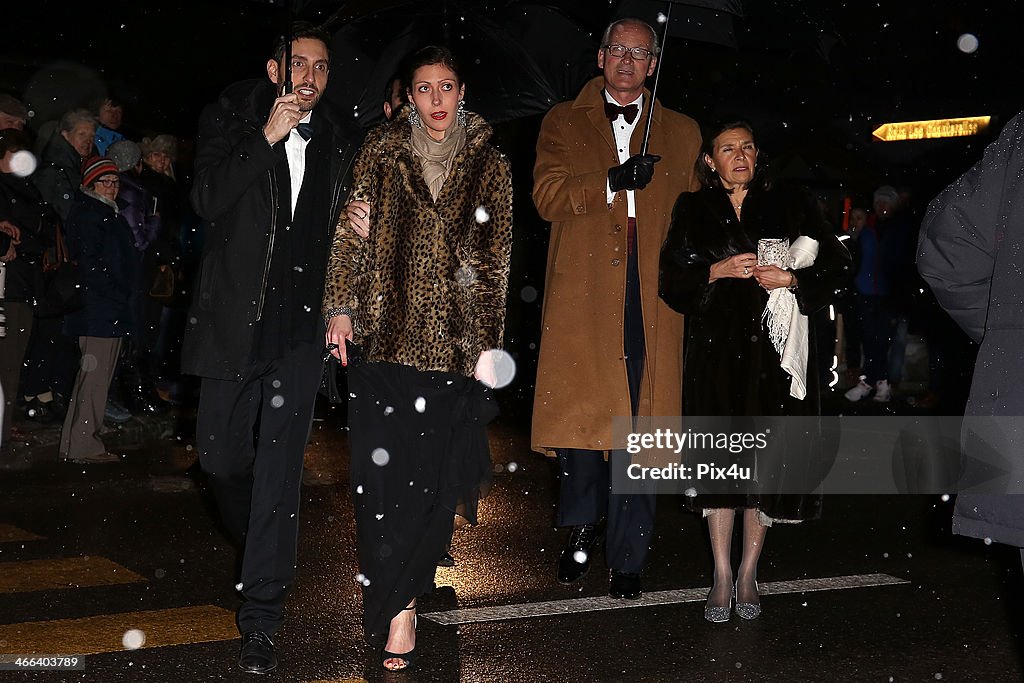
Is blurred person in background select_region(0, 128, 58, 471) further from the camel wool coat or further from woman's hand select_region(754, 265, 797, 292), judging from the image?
woman's hand select_region(754, 265, 797, 292)

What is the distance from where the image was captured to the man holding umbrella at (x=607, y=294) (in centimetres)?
668

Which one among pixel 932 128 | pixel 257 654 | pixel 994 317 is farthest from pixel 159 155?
pixel 932 128

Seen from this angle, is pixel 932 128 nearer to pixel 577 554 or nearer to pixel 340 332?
pixel 577 554

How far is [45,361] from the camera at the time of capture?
11.9m

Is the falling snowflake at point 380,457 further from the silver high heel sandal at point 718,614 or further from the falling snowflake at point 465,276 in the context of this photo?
the silver high heel sandal at point 718,614

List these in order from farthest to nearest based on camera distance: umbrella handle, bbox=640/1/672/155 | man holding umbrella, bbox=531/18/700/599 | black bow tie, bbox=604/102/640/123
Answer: black bow tie, bbox=604/102/640/123, man holding umbrella, bbox=531/18/700/599, umbrella handle, bbox=640/1/672/155

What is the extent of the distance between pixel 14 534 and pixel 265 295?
3154mm

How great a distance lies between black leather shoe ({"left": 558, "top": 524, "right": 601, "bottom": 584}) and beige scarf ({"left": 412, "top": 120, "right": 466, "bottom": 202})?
223cm

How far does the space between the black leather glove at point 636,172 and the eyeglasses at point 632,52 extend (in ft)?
2.09

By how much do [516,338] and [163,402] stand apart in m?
6.19

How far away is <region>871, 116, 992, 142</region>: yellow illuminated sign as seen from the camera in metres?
23.3

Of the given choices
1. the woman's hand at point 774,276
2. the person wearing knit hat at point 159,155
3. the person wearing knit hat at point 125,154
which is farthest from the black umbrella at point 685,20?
the person wearing knit hat at point 159,155

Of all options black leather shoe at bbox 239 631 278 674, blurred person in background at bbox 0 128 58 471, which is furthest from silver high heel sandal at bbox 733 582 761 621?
blurred person in background at bbox 0 128 58 471

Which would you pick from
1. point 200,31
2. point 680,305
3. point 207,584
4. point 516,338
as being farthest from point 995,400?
point 200,31
